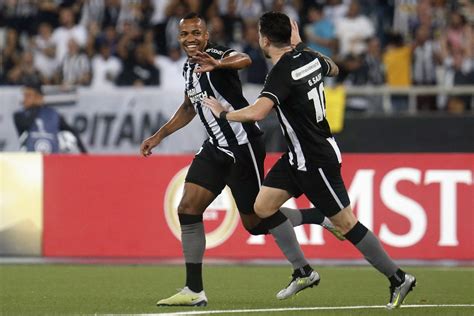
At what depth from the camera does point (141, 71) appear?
18562mm

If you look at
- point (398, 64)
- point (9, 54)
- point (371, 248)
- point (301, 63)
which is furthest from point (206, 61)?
point (9, 54)

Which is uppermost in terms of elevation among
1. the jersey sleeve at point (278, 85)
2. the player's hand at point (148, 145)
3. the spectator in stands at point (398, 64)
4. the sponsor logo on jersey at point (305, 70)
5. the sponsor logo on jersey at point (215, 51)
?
the sponsor logo on jersey at point (215, 51)

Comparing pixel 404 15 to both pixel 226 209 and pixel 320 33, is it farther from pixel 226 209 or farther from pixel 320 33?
pixel 226 209

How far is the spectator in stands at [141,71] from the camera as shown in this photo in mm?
18453

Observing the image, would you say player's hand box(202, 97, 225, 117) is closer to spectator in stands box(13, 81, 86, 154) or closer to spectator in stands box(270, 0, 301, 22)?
spectator in stands box(13, 81, 86, 154)

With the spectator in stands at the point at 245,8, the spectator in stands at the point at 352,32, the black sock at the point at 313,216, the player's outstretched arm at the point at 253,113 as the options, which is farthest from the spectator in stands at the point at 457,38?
the player's outstretched arm at the point at 253,113

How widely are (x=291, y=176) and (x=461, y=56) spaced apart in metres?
9.37

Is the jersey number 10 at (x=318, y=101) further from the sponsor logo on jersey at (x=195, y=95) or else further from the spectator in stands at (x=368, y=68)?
the spectator in stands at (x=368, y=68)

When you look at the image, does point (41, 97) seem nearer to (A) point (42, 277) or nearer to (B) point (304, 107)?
(A) point (42, 277)

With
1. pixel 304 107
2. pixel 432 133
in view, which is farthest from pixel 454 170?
pixel 304 107

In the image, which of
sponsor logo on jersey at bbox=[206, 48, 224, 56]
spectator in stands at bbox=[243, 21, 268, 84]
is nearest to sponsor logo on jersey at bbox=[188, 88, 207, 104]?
sponsor logo on jersey at bbox=[206, 48, 224, 56]

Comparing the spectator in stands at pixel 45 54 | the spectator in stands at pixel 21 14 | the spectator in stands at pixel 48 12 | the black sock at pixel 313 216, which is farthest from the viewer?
the spectator in stands at pixel 21 14

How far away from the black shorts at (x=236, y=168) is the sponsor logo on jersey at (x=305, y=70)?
93 centimetres

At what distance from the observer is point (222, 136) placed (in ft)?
32.2
